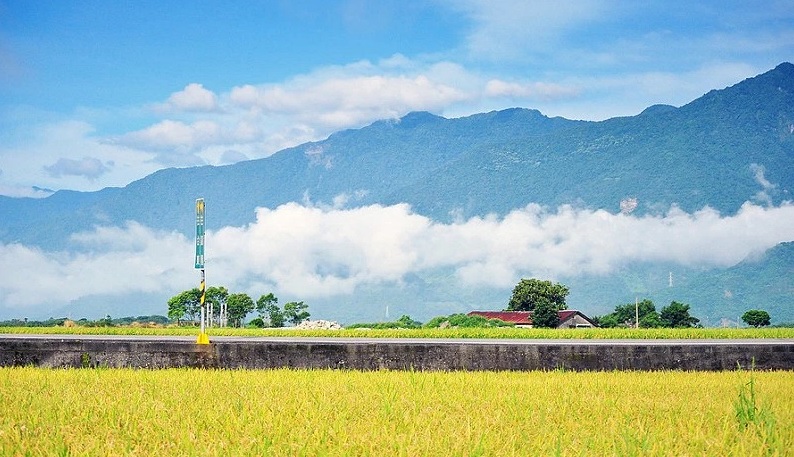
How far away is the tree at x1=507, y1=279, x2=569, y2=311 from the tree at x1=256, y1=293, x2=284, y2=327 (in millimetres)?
25701

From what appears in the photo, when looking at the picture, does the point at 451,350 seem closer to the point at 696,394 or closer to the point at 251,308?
the point at 696,394

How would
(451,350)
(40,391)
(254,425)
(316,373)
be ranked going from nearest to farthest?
(254,425) < (40,391) < (316,373) < (451,350)

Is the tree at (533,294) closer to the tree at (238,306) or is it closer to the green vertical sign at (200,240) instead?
the tree at (238,306)

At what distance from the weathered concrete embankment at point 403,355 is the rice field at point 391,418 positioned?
5741 mm

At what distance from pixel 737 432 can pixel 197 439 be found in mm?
4606

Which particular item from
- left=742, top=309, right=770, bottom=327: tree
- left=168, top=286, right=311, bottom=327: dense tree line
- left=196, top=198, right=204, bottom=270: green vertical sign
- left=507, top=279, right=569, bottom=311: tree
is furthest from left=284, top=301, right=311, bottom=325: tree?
left=196, top=198, right=204, bottom=270: green vertical sign

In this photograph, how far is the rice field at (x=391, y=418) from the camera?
706 cm

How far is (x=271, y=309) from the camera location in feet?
315

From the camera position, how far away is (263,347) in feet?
65.8

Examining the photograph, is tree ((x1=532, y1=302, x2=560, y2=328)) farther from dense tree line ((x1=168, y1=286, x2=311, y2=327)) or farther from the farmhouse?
dense tree line ((x1=168, y1=286, x2=311, y2=327))

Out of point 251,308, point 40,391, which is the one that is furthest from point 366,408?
point 251,308

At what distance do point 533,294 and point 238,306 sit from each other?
31722 mm

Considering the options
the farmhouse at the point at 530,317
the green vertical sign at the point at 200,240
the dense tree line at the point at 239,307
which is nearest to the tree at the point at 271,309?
the dense tree line at the point at 239,307

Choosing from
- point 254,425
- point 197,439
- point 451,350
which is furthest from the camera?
point 451,350
